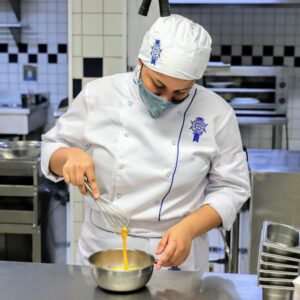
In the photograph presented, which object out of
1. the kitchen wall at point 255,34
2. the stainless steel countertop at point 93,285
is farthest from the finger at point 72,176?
the kitchen wall at point 255,34

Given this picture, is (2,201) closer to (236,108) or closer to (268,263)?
(268,263)

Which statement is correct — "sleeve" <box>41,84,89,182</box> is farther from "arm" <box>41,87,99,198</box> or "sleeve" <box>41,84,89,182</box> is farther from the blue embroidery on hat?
the blue embroidery on hat

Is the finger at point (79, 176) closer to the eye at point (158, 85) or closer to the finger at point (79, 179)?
the finger at point (79, 179)

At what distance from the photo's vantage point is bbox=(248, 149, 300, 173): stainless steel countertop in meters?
2.29

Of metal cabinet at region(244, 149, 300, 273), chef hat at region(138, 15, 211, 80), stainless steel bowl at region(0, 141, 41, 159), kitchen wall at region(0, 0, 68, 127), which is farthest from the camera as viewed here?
kitchen wall at region(0, 0, 68, 127)

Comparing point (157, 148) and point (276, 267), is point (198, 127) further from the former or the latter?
point (276, 267)

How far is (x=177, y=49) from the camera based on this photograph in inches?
53.8

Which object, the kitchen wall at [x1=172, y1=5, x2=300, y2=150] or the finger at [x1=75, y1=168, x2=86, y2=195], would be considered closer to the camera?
the finger at [x1=75, y1=168, x2=86, y2=195]

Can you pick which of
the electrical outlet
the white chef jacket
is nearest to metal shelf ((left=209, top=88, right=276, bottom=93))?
the electrical outlet

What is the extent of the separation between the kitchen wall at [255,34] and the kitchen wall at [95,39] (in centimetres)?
258

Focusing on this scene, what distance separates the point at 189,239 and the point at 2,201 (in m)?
1.63

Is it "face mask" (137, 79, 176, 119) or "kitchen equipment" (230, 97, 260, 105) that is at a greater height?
"face mask" (137, 79, 176, 119)

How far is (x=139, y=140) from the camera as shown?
1485 mm

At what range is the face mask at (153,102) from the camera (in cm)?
A: 142
